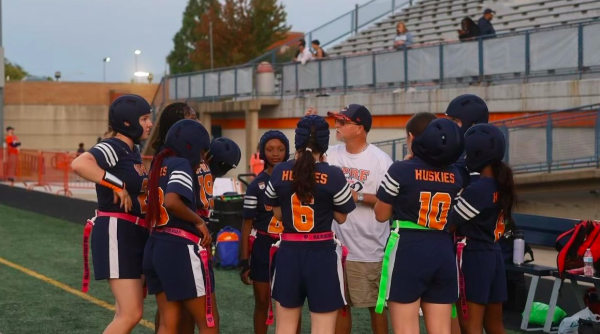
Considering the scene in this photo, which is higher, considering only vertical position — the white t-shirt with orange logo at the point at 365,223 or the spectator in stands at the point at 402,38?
the spectator in stands at the point at 402,38

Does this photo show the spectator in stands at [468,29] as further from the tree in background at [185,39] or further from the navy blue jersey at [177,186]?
the tree in background at [185,39]

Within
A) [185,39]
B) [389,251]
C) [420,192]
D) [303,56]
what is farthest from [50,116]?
[420,192]

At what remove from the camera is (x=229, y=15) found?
51.2 meters

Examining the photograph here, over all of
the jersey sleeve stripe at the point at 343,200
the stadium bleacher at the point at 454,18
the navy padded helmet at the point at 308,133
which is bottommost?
the jersey sleeve stripe at the point at 343,200

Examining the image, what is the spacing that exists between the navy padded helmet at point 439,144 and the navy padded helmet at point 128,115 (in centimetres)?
183

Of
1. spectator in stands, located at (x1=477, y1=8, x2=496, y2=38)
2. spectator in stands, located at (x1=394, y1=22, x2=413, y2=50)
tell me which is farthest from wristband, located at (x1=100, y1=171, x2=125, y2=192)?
spectator in stands, located at (x1=394, y1=22, x2=413, y2=50)

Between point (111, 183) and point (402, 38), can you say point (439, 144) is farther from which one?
point (402, 38)

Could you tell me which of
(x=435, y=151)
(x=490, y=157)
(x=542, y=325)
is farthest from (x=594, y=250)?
(x=435, y=151)

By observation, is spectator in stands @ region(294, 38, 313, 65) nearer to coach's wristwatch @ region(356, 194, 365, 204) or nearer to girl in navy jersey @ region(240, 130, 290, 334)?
girl in navy jersey @ region(240, 130, 290, 334)

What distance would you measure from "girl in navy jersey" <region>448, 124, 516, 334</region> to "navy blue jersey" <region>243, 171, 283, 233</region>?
145cm

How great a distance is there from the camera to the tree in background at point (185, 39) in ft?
220

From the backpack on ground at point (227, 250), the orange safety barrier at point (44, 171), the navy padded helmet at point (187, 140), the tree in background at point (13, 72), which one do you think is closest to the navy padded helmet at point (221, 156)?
the navy padded helmet at point (187, 140)

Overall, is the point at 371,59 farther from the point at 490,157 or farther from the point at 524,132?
the point at 490,157

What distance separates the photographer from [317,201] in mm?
6129
